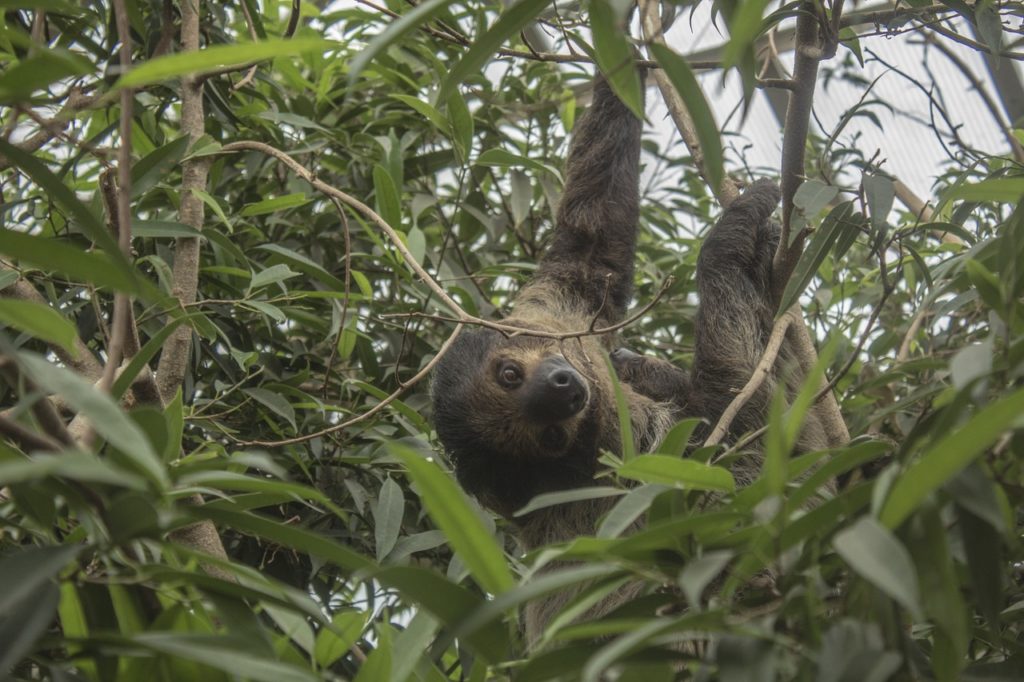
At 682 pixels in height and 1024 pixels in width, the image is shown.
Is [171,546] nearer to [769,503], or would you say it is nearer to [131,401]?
[769,503]

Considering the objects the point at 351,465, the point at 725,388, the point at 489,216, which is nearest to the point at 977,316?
the point at 725,388

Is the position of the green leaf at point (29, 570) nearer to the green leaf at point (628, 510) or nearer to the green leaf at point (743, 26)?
the green leaf at point (628, 510)

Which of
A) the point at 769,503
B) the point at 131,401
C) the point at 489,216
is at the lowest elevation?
the point at 131,401

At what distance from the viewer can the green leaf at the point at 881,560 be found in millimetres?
988

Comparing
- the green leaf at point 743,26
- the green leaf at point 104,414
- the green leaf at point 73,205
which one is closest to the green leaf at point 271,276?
the green leaf at point 73,205

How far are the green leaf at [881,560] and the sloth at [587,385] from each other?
2.08m

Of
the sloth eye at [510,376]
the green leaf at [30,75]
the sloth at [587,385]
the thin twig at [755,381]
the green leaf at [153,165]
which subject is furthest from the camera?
the sloth eye at [510,376]

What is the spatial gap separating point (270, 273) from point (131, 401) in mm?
576

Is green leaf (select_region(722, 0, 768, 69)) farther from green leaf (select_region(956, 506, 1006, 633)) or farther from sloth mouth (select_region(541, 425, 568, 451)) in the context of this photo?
sloth mouth (select_region(541, 425, 568, 451))

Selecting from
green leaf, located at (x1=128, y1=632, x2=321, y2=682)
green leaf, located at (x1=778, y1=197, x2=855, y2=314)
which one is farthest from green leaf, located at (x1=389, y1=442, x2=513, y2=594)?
green leaf, located at (x1=778, y1=197, x2=855, y2=314)

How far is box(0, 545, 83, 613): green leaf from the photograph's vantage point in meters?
1.17

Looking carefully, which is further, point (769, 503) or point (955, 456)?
point (769, 503)

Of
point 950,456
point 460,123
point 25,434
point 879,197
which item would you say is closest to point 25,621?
point 25,434

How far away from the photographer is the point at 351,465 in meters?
3.24
